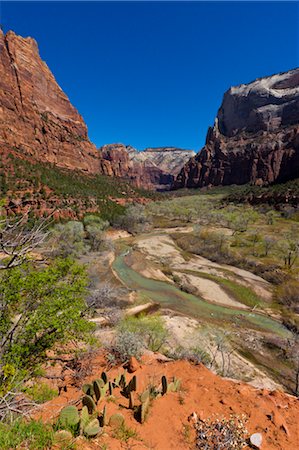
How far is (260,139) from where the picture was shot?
17038cm

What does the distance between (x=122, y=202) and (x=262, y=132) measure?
140485mm

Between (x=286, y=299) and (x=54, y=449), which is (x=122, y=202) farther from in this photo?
(x=54, y=449)

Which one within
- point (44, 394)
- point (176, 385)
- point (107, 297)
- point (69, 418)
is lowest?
point (107, 297)

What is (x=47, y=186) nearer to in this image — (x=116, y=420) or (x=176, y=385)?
(x=176, y=385)

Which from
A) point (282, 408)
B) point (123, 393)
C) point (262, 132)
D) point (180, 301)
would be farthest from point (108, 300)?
point (262, 132)

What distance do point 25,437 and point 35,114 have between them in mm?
111769

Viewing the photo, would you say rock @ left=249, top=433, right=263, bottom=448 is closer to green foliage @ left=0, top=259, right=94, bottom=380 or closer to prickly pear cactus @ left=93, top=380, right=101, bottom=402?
prickly pear cactus @ left=93, top=380, right=101, bottom=402

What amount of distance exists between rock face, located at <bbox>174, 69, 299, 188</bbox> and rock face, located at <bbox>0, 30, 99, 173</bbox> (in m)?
105

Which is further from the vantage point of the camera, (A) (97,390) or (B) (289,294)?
(B) (289,294)

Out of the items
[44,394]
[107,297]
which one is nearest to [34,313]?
[44,394]

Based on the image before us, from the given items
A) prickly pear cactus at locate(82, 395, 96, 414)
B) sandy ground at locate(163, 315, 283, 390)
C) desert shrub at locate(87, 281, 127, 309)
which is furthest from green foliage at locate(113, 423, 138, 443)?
desert shrub at locate(87, 281, 127, 309)

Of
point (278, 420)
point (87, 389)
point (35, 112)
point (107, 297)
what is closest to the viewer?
point (278, 420)

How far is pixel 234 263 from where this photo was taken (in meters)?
42.8

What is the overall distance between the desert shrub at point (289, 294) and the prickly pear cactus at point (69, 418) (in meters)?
30.3
